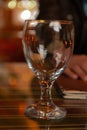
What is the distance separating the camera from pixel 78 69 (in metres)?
0.87

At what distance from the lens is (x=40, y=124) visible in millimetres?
486

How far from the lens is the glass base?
1.70ft

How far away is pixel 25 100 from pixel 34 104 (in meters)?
0.04

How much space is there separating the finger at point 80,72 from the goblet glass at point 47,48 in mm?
287

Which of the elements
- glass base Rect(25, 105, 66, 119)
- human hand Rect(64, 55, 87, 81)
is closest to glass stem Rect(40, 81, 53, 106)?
glass base Rect(25, 105, 66, 119)

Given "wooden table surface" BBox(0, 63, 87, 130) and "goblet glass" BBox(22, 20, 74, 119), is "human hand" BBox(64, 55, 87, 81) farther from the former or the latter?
"goblet glass" BBox(22, 20, 74, 119)

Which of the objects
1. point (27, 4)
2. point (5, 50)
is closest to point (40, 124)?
point (5, 50)

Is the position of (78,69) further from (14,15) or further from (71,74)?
(14,15)

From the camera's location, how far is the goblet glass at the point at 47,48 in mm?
513

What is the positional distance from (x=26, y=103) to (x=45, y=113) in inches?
2.9

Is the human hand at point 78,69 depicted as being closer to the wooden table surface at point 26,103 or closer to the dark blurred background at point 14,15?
the wooden table surface at point 26,103

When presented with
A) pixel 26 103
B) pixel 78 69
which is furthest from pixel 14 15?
pixel 26 103

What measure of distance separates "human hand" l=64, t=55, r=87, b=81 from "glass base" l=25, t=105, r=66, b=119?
0.28 m

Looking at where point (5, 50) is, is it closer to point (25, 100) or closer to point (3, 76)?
point (3, 76)
